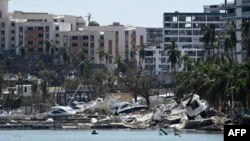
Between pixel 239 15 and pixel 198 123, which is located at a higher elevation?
pixel 239 15

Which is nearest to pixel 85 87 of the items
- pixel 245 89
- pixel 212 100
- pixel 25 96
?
pixel 25 96

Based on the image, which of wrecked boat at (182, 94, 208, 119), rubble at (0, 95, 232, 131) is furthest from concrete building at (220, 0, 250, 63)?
wrecked boat at (182, 94, 208, 119)

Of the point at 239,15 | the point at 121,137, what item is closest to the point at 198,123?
the point at 121,137

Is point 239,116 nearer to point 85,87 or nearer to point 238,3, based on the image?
point 238,3

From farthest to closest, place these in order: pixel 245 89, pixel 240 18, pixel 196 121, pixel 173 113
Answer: pixel 240 18
pixel 173 113
pixel 196 121
pixel 245 89

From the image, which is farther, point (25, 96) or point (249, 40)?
point (25, 96)

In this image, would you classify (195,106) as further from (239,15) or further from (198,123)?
(239,15)

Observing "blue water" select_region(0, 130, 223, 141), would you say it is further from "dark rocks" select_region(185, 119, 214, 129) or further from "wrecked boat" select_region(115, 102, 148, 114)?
"wrecked boat" select_region(115, 102, 148, 114)

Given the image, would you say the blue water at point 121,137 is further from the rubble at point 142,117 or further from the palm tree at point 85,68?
the palm tree at point 85,68

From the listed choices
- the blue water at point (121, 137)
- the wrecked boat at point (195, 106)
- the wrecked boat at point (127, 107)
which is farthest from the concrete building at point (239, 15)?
the blue water at point (121, 137)

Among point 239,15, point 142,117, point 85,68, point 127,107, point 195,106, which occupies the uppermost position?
point 239,15

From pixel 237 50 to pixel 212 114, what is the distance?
169 ft

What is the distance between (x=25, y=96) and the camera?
545 feet

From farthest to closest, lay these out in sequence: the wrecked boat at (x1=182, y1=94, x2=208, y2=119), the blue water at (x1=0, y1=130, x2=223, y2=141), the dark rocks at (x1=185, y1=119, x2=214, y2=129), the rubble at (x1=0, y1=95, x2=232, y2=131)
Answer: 1. the wrecked boat at (x1=182, y1=94, x2=208, y2=119)
2. the rubble at (x1=0, y1=95, x2=232, y2=131)
3. the dark rocks at (x1=185, y1=119, x2=214, y2=129)
4. the blue water at (x1=0, y1=130, x2=223, y2=141)
